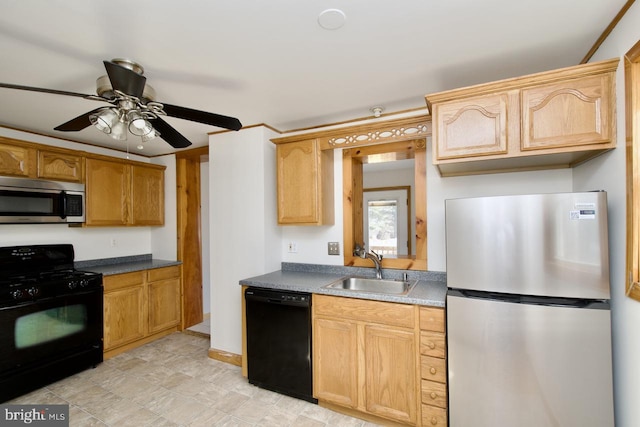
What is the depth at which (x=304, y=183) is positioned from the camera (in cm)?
263

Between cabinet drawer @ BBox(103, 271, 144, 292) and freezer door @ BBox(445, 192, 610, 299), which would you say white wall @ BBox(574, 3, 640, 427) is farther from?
cabinet drawer @ BBox(103, 271, 144, 292)

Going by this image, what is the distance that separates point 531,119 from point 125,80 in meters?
2.09

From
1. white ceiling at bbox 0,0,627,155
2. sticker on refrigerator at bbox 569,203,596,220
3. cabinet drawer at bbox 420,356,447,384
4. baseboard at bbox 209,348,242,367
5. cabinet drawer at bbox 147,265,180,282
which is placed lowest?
baseboard at bbox 209,348,242,367

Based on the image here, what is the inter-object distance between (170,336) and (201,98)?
2.95 meters

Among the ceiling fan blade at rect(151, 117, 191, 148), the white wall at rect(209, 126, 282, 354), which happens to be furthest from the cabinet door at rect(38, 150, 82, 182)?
the ceiling fan blade at rect(151, 117, 191, 148)

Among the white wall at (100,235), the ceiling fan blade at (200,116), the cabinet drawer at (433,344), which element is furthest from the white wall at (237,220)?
the cabinet drawer at (433,344)

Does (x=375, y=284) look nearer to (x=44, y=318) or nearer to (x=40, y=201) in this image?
(x=44, y=318)

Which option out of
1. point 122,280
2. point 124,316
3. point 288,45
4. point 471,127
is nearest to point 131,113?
point 288,45

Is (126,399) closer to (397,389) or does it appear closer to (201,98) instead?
(397,389)

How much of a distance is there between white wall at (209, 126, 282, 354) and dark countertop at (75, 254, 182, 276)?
99 cm

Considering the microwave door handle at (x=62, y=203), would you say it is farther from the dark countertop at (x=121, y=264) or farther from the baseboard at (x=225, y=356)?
the baseboard at (x=225, y=356)

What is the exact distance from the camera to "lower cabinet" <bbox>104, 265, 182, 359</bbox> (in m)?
3.06

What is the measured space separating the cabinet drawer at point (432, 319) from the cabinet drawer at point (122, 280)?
3.09 metres

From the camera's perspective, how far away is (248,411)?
2.17 metres
